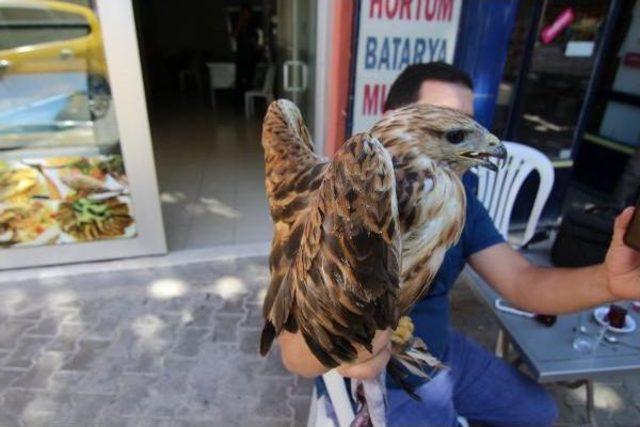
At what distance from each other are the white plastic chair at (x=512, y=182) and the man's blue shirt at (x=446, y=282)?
3.63 ft

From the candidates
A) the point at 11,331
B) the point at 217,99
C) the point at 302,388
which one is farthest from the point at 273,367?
the point at 217,99

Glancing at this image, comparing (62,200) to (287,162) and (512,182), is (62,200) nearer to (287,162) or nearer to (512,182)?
(287,162)

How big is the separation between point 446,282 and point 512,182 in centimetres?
153

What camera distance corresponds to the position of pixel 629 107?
4.79m

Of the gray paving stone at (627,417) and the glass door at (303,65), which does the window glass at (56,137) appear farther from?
the gray paving stone at (627,417)

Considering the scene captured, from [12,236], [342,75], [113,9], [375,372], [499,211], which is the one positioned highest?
[113,9]

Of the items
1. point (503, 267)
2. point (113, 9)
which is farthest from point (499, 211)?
point (113, 9)

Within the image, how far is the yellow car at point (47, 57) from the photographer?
111 inches

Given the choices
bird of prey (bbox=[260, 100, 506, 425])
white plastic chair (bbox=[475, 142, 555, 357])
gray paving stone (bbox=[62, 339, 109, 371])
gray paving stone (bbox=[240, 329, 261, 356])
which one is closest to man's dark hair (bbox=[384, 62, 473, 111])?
bird of prey (bbox=[260, 100, 506, 425])

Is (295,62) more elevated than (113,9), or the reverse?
(113,9)

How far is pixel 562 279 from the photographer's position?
4.17ft

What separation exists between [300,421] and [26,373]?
1.60 m

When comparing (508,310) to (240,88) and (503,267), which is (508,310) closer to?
(503,267)

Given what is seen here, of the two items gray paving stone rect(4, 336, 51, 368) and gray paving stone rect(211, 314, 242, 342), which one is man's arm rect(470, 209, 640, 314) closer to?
gray paving stone rect(211, 314, 242, 342)
